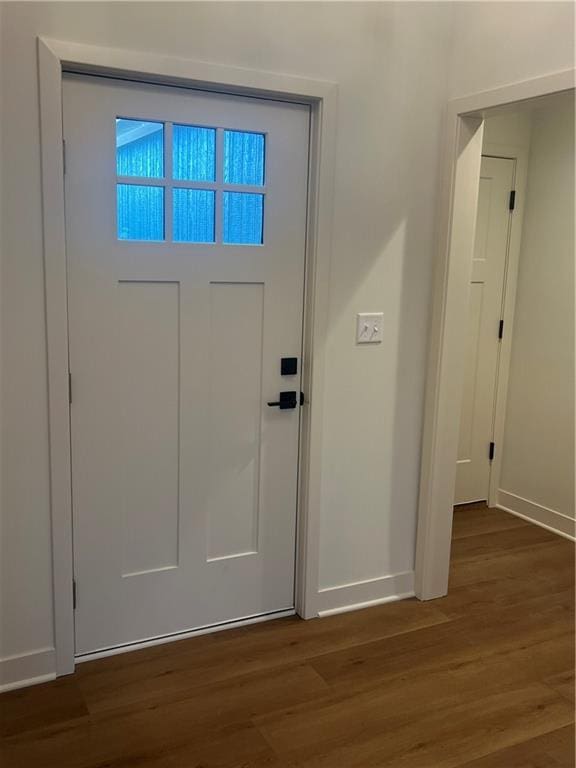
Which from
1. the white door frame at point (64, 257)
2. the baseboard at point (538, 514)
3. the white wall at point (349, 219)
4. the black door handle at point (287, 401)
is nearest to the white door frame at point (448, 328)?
the white wall at point (349, 219)

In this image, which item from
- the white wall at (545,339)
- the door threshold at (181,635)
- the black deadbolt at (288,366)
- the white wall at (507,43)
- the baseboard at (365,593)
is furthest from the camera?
the white wall at (545,339)

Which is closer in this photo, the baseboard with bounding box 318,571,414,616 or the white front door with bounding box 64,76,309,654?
the white front door with bounding box 64,76,309,654

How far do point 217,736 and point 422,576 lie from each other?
1.21 meters

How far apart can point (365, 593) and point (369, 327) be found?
1.13 meters

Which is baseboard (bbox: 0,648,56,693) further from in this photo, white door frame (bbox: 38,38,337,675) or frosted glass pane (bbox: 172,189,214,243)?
frosted glass pane (bbox: 172,189,214,243)

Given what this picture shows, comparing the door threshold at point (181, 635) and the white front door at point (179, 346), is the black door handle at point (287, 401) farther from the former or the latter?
the door threshold at point (181, 635)

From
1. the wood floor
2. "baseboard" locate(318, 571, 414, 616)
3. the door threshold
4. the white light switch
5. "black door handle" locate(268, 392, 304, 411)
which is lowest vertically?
the wood floor

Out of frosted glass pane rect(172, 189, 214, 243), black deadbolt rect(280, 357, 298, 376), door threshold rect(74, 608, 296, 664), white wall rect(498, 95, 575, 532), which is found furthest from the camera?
white wall rect(498, 95, 575, 532)

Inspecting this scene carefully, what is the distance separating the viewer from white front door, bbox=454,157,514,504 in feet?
12.5

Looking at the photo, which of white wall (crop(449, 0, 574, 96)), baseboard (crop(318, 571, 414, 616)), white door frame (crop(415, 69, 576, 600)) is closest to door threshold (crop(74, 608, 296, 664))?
baseboard (crop(318, 571, 414, 616))

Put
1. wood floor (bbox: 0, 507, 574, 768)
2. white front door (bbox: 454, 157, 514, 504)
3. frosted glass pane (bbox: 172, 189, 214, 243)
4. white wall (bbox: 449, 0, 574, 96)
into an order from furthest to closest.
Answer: white front door (bbox: 454, 157, 514, 504)
frosted glass pane (bbox: 172, 189, 214, 243)
white wall (bbox: 449, 0, 574, 96)
wood floor (bbox: 0, 507, 574, 768)

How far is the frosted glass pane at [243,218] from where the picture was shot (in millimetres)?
2451

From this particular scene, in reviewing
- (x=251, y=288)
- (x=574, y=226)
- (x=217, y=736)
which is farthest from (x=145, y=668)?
(x=574, y=226)

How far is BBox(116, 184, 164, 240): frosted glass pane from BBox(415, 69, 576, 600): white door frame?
1.12 m
